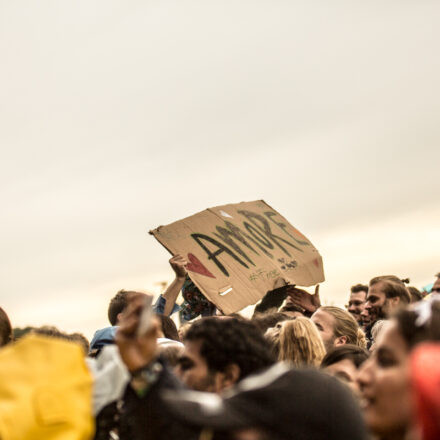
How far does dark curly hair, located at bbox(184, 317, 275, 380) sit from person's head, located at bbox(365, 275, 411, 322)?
4.45 metres

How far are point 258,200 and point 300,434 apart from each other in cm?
590

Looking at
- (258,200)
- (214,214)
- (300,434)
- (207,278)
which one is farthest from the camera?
(258,200)

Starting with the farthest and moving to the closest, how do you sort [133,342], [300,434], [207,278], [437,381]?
[207,278] → [133,342] → [300,434] → [437,381]

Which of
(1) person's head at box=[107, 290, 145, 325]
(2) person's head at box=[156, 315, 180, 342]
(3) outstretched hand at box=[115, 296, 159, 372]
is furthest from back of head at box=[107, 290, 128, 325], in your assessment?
(3) outstretched hand at box=[115, 296, 159, 372]

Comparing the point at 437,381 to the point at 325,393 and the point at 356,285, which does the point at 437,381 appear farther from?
the point at 356,285

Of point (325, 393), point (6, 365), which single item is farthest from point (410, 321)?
point (6, 365)

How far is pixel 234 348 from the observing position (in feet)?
9.59

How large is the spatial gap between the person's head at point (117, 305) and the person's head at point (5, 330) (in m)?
2.16

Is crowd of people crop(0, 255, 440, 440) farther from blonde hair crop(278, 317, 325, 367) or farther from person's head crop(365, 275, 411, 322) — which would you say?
person's head crop(365, 275, 411, 322)

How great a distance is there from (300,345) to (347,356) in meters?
0.53

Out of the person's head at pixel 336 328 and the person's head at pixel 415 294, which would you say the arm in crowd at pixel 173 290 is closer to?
the person's head at pixel 336 328

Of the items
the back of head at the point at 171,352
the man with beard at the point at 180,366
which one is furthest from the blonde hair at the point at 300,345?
the man with beard at the point at 180,366

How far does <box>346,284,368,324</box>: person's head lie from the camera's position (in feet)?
29.2

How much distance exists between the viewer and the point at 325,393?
236cm
